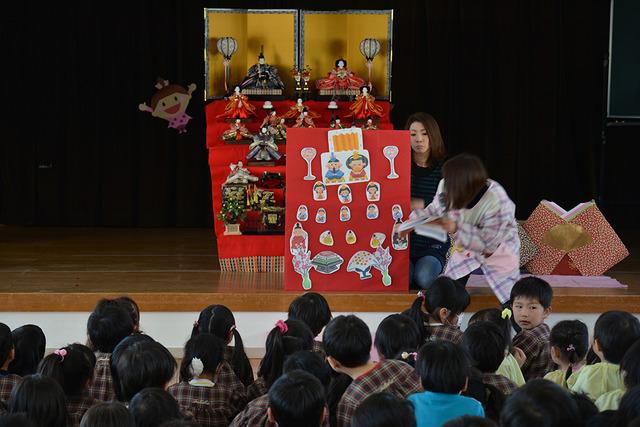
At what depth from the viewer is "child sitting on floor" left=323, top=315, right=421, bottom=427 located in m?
2.94

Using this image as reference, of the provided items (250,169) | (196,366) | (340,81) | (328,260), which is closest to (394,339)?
(196,366)

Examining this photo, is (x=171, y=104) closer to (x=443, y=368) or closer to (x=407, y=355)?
(x=407, y=355)

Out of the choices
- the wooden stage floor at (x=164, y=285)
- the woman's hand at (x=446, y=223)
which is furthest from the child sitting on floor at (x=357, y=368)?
the wooden stage floor at (x=164, y=285)

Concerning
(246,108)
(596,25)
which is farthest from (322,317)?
(596,25)

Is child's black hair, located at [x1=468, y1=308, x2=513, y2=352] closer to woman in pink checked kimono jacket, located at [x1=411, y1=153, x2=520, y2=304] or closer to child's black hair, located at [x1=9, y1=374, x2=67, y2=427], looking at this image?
woman in pink checked kimono jacket, located at [x1=411, y1=153, x2=520, y2=304]

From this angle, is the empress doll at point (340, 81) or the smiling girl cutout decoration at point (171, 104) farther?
the smiling girl cutout decoration at point (171, 104)

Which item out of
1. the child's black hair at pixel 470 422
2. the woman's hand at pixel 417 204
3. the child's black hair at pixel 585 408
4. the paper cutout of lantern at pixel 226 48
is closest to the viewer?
the child's black hair at pixel 470 422

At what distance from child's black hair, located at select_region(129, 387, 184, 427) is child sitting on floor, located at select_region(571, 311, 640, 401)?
120 centimetres

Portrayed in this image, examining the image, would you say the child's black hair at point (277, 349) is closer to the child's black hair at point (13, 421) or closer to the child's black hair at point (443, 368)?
the child's black hair at point (443, 368)

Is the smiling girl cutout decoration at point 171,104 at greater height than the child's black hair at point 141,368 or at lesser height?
greater

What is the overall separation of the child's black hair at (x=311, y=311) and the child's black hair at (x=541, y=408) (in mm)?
1573

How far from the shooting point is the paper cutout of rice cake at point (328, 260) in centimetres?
514

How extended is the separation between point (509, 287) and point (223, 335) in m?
1.51

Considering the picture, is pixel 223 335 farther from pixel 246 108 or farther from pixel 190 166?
pixel 190 166
